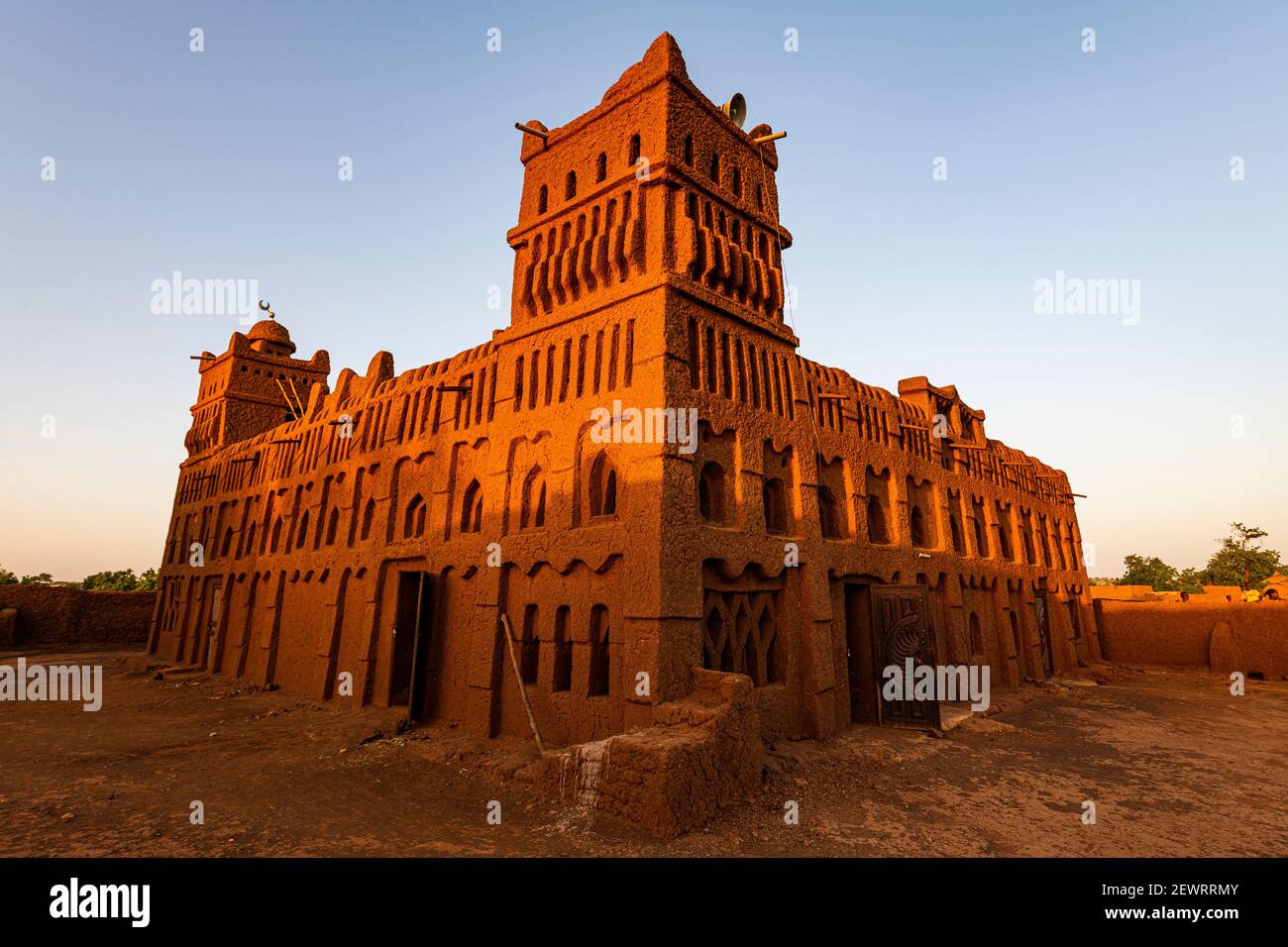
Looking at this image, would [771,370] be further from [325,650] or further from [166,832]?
[325,650]

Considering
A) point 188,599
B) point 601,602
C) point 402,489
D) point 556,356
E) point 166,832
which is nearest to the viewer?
point 166,832

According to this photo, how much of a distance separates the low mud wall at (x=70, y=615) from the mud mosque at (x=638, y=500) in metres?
20.6

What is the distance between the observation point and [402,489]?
1733 cm

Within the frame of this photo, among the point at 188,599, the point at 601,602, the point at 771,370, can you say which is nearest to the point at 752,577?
the point at 601,602

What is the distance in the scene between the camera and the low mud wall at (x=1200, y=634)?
880 inches

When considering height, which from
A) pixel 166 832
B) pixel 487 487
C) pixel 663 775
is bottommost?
pixel 166 832

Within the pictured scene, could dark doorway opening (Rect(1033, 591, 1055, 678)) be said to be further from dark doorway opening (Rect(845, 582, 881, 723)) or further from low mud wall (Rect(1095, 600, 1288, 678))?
dark doorway opening (Rect(845, 582, 881, 723))

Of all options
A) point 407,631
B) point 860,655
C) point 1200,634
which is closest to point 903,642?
point 860,655

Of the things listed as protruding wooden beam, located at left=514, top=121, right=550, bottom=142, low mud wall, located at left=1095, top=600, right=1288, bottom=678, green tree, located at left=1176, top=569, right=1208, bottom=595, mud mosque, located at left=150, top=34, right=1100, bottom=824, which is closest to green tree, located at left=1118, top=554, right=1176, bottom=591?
green tree, located at left=1176, top=569, right=1208, bottom=595

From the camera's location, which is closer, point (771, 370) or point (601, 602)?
point (601, 602)

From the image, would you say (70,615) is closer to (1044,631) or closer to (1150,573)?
(1044,631)
